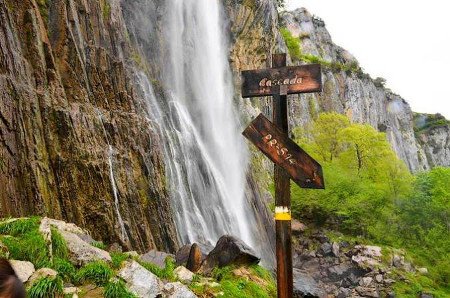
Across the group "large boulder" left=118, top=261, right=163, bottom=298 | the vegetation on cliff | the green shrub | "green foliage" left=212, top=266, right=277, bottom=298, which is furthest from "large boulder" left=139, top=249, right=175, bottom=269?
the vegetation on cliff

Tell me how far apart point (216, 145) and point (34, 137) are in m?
17.2

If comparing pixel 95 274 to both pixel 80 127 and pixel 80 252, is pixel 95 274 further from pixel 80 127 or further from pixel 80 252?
pixel 80 127

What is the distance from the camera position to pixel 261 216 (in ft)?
89.1

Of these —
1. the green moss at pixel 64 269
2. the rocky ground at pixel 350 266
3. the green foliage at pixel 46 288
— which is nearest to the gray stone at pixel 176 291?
the green moss at pixel 64 269

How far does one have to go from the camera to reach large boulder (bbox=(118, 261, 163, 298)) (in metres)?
6.70

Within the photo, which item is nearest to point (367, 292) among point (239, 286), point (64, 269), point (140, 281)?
point (239, 286)

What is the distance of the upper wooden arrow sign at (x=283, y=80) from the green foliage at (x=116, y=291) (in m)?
3.46

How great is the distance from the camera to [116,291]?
6309 mm

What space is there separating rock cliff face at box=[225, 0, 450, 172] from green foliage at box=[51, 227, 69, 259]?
2928 cm

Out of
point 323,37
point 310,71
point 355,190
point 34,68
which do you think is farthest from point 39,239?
point 323,37

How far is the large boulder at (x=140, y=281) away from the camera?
22.0ft

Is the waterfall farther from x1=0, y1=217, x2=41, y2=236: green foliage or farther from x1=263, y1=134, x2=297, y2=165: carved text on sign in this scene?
x1=263, y1=134, x2=297, y2=165: carved text on sign

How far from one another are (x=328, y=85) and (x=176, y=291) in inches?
2179

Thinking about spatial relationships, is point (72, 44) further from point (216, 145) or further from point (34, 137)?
point (216, 145)
